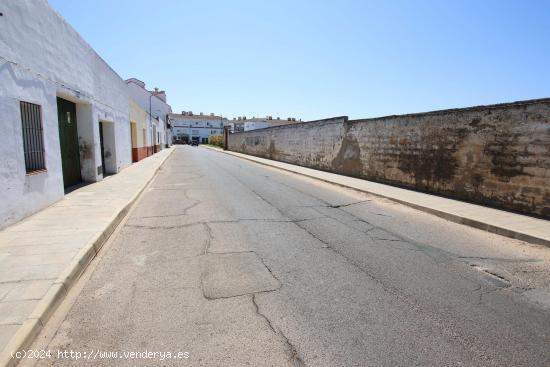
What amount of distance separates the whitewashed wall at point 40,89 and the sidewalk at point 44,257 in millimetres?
514

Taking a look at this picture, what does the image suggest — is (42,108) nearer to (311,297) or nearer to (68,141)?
(68,141)

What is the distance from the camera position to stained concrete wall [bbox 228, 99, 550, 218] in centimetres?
769

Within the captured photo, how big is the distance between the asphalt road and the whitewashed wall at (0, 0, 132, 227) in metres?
2.19

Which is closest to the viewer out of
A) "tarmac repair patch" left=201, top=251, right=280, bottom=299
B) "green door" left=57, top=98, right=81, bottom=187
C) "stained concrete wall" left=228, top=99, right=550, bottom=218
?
"tarmac repair patch" left=201, top=251, right=280, bottom=299

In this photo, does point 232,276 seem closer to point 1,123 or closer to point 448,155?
point 1,123

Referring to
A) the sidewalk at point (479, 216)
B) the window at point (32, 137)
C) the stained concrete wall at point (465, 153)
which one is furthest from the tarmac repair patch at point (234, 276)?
the stained concrete wall at point (465, 153)

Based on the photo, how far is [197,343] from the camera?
2773 mm

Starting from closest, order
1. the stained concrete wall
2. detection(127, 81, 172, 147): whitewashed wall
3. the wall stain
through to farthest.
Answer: the stained concrete wall, the wall stain, detection(127, 81, 172, 147): whitewashed wall

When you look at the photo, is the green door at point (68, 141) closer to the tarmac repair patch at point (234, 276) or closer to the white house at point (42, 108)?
the white house at point (42, 108)

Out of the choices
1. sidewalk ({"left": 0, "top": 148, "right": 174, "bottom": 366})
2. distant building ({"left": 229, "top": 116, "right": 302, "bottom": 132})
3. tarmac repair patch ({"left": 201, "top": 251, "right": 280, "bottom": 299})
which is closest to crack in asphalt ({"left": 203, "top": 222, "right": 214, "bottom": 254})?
tarmac repair patch ({"left": 201, "top": 251, "right": 280, "bottom": 299})

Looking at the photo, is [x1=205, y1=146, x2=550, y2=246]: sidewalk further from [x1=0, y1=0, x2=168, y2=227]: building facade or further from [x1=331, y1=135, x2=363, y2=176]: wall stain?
[x1=0, y1=0, x2=168, y2=227]: building facade

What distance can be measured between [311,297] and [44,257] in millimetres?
3655

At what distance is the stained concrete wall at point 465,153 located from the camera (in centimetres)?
769

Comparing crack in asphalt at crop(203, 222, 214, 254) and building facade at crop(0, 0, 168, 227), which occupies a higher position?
building facade at crop(0, 0, 168, 227)
